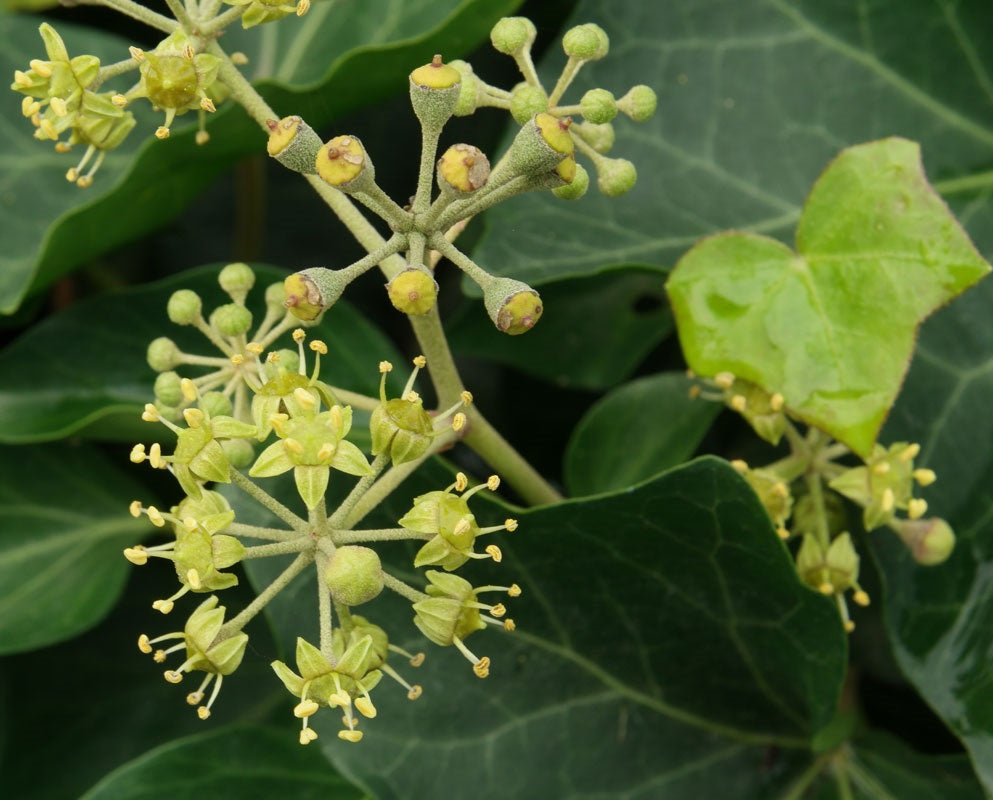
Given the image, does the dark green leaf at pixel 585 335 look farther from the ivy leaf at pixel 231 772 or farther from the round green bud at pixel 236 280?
the ivy leaf at pixel 231 772

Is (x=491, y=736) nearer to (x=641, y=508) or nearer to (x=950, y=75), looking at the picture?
(x=641, y=508)

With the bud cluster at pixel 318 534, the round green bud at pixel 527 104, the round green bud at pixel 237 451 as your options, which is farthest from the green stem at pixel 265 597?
the round green bud at pixel 527 104

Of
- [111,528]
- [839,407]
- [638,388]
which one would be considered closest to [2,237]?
[111,528]

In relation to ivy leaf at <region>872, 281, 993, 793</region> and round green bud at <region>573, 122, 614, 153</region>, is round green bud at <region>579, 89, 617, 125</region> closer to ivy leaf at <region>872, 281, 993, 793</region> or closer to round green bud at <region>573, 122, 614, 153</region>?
round green bud at <region>573, 122, 614, 153</region>

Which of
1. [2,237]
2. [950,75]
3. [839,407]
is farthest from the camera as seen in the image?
[2,237]

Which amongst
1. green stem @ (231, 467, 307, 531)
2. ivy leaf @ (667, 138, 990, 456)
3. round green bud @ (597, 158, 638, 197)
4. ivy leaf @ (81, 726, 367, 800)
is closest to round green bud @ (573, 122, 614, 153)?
round green bud @ (597, 158, 638, 197)

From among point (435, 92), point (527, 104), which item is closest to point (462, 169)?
point (435, 92)

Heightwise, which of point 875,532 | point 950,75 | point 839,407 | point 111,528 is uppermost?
point 950,75

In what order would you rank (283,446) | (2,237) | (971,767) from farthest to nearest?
1. (2,237)
2. (971,767)
3. (283,446)
